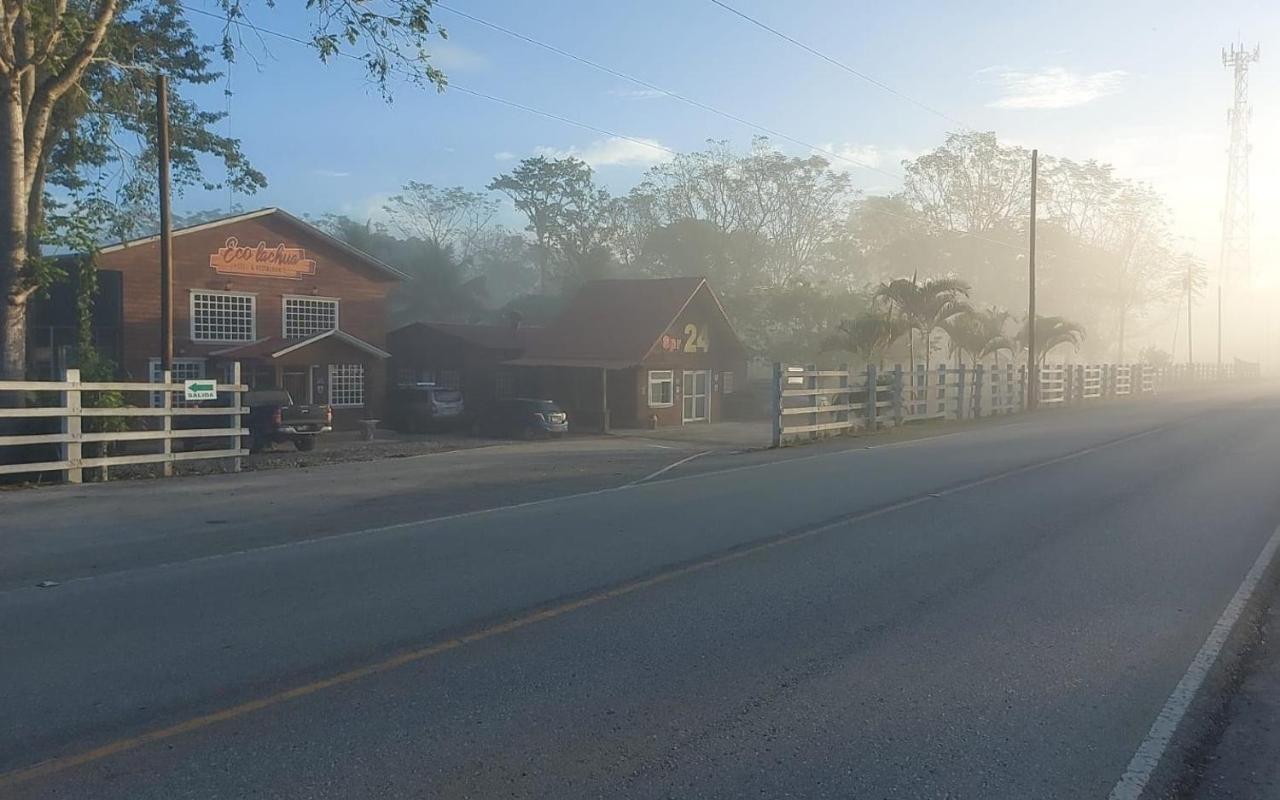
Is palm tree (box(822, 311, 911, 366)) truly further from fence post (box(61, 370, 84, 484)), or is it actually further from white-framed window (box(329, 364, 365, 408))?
fence post (box(61, 370, 84, 484))

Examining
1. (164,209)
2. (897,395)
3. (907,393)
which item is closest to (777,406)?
(897,395)

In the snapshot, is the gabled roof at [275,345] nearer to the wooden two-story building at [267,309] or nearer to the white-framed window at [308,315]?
the wooden two-story building at [267,309]

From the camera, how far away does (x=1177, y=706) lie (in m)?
5.67

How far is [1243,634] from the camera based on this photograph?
7.25 metres

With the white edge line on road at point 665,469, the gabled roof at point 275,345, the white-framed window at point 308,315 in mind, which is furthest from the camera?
the white-framed window at point 308,315

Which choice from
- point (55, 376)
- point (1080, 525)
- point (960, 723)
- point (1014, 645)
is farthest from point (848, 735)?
point (55, 376)

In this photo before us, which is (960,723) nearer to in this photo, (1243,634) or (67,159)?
(1243,634)

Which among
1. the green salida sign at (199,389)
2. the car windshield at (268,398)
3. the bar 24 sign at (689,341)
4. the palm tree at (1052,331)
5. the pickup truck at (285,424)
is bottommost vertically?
the pickup truck at (285,424)

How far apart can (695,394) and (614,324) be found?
4357 millimetres

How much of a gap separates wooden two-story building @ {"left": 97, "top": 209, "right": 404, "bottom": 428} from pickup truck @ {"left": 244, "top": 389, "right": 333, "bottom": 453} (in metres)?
5.20

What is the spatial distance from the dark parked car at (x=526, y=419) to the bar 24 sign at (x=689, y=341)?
7.28 metres

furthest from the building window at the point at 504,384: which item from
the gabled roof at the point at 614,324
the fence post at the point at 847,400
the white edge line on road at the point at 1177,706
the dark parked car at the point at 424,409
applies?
the white edge line on road at the point at 1177,706

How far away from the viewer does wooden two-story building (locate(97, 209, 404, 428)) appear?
30.1 meters

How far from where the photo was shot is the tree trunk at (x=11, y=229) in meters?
17.4
